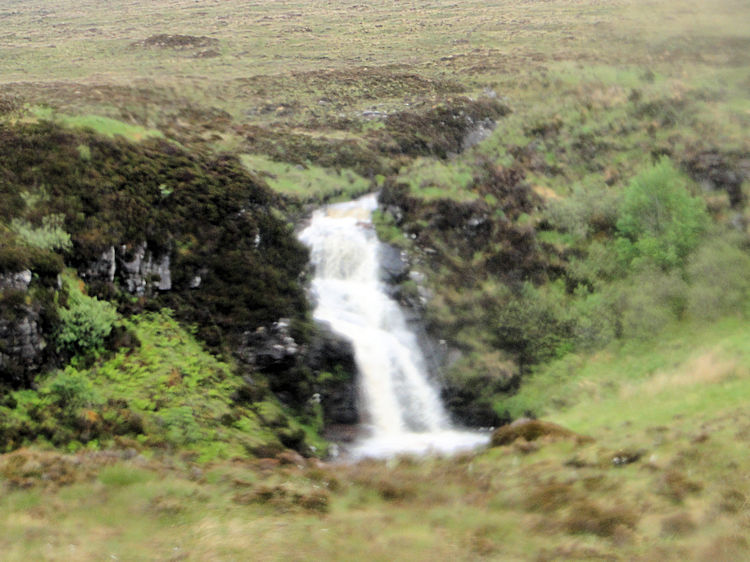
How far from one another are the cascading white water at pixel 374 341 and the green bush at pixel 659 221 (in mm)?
11204

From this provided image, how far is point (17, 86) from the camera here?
38906 millimetres

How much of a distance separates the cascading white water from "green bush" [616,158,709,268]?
11204 mm

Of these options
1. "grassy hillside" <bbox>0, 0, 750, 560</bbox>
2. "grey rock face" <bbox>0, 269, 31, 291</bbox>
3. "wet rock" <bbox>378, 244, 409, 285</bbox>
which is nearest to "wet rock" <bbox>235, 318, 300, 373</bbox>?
"grassy hillside" <bbox>0, 0, 750, 560</bbox>

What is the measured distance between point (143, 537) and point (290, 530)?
254cm

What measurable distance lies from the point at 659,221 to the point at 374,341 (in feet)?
46.4

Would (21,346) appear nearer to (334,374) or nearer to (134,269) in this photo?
(134,269)

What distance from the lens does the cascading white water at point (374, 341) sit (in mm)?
21828

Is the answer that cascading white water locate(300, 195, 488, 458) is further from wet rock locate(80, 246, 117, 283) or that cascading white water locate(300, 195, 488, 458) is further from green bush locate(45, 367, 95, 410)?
green bush locate(45, 367, 95, 410)

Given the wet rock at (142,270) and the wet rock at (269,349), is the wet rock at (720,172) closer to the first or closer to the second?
the wet rock at (269,349)

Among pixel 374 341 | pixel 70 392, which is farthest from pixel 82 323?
pixel 374 341

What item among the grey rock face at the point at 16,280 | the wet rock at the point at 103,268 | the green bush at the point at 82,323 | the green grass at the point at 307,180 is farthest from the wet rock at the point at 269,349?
the green grass at the point at 307,180

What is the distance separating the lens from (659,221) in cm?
2786

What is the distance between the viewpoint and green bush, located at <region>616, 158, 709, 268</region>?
2684 centimetres

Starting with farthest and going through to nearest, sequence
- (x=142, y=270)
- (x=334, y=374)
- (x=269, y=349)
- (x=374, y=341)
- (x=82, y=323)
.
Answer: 1. (x=374, y=341)
2. (x=334, y=374)
3. (x=269, y=349)
4. (x=142, y=270)
5. (x=82, y=323)
